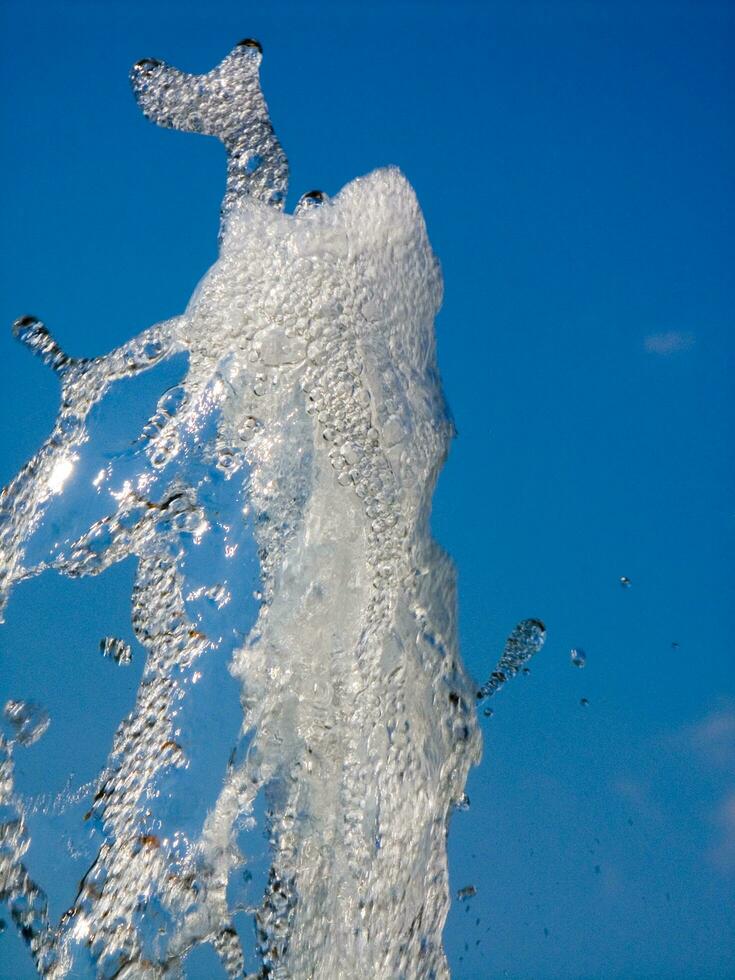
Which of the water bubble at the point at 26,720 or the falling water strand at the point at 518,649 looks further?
the falling water strand at the point at 518,649

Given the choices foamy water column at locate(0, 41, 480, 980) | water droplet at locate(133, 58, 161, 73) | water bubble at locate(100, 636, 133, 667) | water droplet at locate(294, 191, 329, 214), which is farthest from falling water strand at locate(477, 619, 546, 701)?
water droplet at locate(133, 58, 161, 73)

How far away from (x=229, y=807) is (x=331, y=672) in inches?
11.8

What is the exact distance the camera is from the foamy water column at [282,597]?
1.93m

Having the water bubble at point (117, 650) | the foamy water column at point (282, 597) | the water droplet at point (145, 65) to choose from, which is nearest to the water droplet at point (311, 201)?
the foamy water column at point (282, 597)

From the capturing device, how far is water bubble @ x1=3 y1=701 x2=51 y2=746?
6.84ft

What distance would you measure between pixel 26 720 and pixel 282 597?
515 mm

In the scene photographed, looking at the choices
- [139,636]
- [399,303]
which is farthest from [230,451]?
[399,303]

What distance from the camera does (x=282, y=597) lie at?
207cm

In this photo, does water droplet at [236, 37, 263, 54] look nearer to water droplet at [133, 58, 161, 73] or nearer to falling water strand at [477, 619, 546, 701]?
water droplet at [133, 58, 161, 73]

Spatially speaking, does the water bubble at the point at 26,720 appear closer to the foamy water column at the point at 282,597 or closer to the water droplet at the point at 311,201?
the foamy water column at the point at 282,597

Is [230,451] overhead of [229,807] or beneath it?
overhead

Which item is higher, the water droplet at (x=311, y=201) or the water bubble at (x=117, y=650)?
the water droplet at (x=311, y=201)

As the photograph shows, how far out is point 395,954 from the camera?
194 centimetres

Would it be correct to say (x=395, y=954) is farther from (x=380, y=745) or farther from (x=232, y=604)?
(x=232, y=604)
